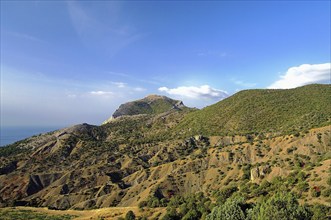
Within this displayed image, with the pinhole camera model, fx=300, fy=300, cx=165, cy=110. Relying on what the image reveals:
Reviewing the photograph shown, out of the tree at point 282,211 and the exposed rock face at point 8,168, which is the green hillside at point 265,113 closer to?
the tree at point 282,211

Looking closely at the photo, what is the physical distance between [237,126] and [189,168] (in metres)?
44.4

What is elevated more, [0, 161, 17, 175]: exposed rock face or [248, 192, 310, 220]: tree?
[248, 192, 310, 220]: tree

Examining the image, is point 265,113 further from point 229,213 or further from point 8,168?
point 8,168

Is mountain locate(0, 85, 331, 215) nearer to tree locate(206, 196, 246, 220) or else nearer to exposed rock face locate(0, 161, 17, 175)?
exposed rock face locate(0, 161, 17, 175)

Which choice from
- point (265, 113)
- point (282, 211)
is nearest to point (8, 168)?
point (265, 113)

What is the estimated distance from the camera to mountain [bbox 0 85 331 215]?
2425 inches

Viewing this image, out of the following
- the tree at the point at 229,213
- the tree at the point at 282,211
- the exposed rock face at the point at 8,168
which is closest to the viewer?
the tree at the point at 282,211

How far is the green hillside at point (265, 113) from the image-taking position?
10912 cm

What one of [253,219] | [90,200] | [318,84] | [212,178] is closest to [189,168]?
[212,178]

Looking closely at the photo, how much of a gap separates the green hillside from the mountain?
1.44 feet

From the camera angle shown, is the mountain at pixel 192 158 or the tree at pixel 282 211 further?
the mountain at pixel 192 158

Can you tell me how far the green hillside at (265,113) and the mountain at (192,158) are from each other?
438 mm

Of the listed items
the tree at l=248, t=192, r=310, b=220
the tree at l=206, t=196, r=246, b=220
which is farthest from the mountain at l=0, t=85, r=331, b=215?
the tree at l=206, t=196, r=246, b=220

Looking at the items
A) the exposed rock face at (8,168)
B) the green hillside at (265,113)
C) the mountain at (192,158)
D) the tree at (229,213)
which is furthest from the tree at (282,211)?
the exposed rock face at (8,168)
